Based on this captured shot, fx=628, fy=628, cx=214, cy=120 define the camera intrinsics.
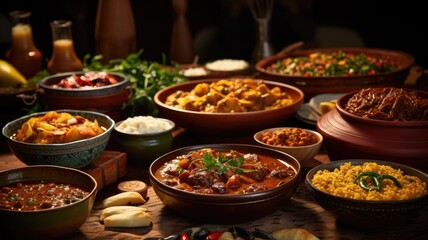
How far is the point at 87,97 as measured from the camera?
152 inches

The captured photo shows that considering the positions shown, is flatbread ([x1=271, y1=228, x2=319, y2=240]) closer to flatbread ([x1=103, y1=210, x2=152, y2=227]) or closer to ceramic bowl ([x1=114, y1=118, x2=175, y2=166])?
flatbread ([x1=103, y1=210, x2=152, y2=227])

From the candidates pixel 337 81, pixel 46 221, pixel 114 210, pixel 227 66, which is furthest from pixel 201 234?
pixel 227 66

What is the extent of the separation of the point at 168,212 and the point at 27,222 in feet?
2.29

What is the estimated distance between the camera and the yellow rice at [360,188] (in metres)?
2.65

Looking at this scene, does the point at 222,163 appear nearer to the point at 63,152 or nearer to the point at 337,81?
the point at 63,152

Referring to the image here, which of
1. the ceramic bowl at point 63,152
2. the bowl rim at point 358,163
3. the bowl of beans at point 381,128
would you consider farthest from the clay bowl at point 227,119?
the bowl rim at point 358,163

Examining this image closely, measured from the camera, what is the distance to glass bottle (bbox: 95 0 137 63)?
490 centimetres

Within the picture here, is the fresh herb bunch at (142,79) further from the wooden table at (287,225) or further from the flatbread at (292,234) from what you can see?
the flatbread at (292,234)

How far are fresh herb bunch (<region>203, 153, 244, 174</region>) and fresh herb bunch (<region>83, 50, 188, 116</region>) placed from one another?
1388 millimetres

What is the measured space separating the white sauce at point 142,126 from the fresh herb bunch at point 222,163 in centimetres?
67

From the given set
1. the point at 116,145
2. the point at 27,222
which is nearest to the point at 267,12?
the point at 116,145

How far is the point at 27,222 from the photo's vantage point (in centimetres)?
250

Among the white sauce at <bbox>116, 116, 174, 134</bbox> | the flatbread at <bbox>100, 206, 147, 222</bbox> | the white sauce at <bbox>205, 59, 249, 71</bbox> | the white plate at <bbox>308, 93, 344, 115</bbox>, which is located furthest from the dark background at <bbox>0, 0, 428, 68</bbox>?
the flatbread at <bbox>100, 206, 147, 222</bbox>

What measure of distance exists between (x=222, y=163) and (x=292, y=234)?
0.52 metres
